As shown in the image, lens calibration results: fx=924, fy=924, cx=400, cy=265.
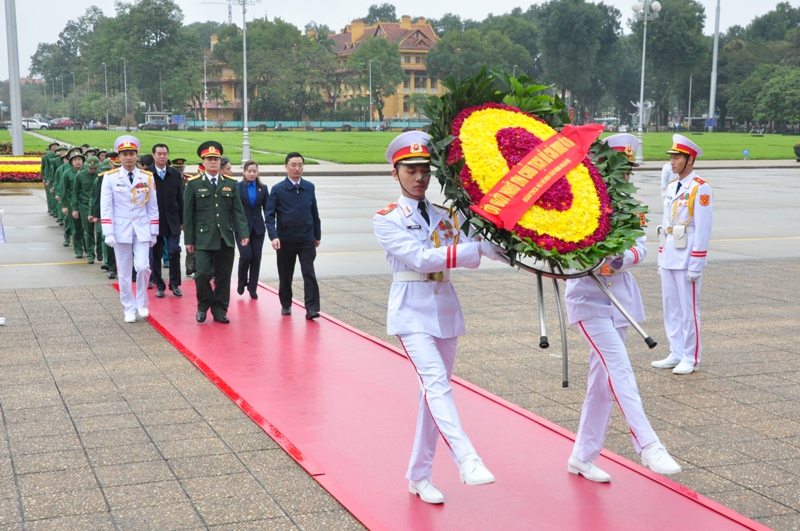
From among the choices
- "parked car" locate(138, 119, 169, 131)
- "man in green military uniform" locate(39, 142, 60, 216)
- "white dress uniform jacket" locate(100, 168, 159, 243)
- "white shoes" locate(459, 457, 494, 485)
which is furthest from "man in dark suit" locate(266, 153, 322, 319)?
"parked car" locate(138, 119, 169, 131)

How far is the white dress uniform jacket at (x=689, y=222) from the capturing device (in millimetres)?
7926

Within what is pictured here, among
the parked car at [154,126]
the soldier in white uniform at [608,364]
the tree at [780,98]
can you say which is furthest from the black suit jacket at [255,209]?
the tree at [780,98]

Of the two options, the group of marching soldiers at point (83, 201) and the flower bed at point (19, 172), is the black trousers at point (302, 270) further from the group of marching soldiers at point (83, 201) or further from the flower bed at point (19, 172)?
the flower bed at point (19, 172)

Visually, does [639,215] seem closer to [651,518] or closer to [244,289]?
[651,518]

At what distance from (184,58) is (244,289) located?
110 metres

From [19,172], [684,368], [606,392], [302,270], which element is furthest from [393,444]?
[19,172]

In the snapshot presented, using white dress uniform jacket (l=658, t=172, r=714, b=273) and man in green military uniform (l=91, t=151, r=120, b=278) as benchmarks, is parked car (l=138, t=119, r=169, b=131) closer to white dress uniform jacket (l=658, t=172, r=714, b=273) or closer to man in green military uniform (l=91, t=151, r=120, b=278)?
man in green military uniform (l=91, t=151, r=120, b=278)

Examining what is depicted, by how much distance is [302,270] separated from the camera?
1030 cm

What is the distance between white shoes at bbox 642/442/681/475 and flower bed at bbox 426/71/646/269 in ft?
3.67

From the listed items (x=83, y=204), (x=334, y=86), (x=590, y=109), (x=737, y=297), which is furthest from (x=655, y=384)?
(x=590, y=109)

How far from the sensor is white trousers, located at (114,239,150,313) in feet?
33.5

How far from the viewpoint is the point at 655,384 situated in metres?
7.70

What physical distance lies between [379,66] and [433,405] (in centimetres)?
10754

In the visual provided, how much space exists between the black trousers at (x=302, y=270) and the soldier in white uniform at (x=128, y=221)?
1.52m
